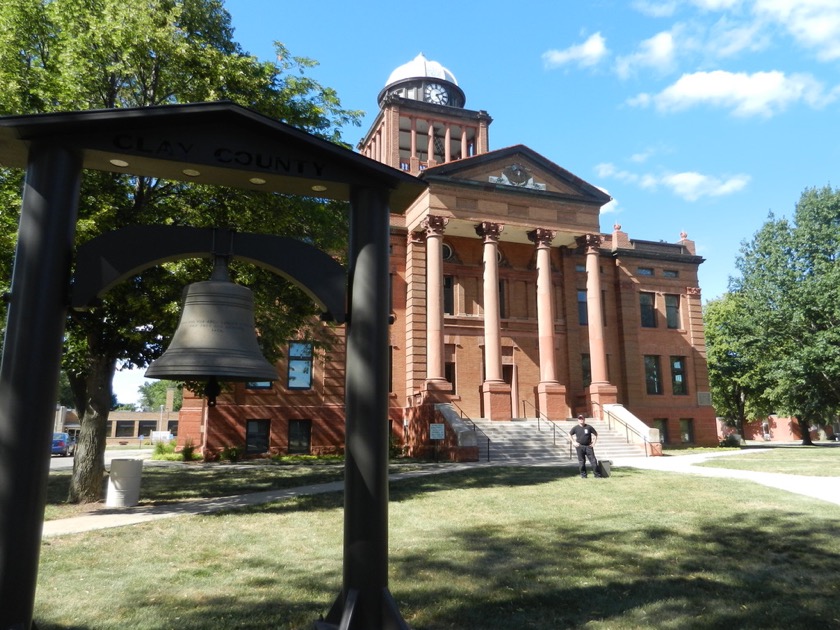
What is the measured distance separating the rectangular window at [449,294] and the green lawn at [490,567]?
1975cm

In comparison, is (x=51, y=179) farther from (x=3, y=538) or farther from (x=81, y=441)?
(x=81, y=441)

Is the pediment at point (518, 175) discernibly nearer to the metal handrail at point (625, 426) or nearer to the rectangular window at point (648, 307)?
the rectangular window at point (648, 307)

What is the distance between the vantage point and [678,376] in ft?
115

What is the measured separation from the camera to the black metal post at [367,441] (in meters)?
4.17

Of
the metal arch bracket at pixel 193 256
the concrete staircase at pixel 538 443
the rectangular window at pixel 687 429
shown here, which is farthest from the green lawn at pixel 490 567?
the rectangular window at pixel 687 429

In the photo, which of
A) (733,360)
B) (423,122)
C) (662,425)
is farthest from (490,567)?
(733,360)

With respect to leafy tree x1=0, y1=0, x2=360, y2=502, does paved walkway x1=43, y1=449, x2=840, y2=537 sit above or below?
below

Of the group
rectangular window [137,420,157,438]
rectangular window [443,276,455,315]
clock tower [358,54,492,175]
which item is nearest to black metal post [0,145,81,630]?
rectangular window [443,276,455,315]

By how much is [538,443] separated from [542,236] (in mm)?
10165

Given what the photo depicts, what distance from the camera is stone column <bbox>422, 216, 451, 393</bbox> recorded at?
85.4ft

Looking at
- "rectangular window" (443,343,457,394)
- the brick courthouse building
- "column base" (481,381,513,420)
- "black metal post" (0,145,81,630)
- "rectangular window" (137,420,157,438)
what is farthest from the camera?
"rectangular window" (137,420,157,438)

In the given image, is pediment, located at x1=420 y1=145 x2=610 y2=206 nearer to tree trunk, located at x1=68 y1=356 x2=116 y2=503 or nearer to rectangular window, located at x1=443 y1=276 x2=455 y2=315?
rectangular window, located at x1=443 y1=276 x2=455 y2=315

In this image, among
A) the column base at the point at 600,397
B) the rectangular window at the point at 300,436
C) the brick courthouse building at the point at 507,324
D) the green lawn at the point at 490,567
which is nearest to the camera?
the green lawn at the point at 490,567

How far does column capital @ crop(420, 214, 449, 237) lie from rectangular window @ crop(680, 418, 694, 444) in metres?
18.2
